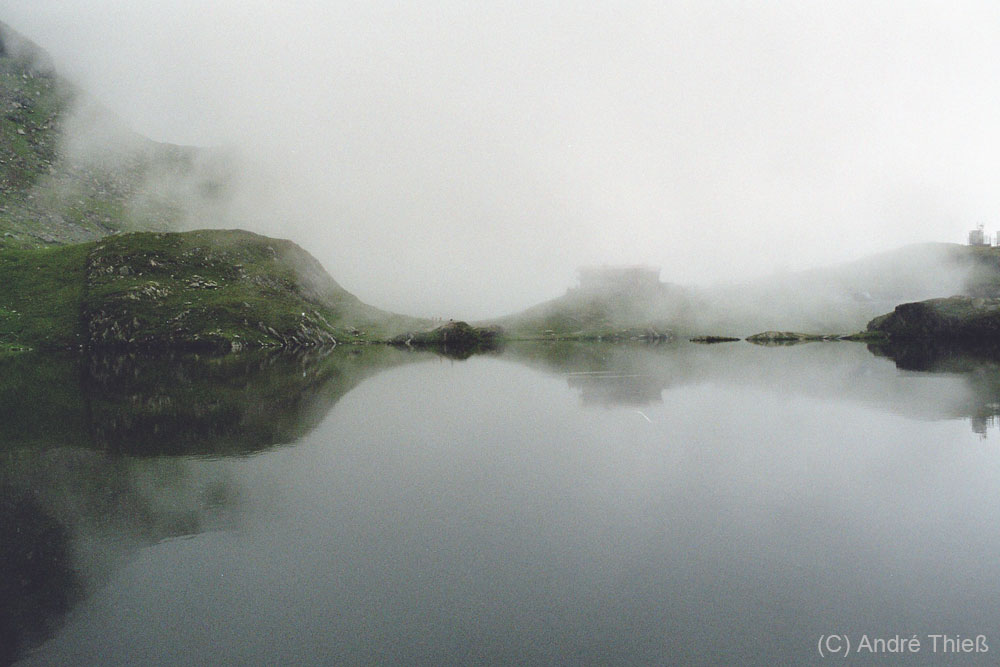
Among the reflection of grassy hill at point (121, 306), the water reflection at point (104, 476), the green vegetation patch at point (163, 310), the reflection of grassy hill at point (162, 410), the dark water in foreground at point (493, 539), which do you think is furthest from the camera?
the green vegetation patch at point (163, 310)

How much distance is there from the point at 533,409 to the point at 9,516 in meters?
35.2

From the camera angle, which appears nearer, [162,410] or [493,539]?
[493,539]

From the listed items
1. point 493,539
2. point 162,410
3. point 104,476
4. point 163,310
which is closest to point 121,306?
point 163,310

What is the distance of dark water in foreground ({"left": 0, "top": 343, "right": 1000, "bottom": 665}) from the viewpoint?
1191 centimetres

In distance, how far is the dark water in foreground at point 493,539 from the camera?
11.9 meters

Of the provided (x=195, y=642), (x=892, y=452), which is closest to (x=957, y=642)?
(x=195, y=642)

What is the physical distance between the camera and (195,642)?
11766mm

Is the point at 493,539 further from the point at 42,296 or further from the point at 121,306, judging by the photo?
the point at 42,296

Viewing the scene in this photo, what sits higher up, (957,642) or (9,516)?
(9,516)

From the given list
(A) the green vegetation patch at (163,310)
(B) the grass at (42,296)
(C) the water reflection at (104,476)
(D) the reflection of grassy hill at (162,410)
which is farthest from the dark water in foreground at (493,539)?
(A) the green vegetation patch at (163,310)

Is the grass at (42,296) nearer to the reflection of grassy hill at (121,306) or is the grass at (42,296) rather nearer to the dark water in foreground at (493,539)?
the reflection of grassy hill at (121,306)

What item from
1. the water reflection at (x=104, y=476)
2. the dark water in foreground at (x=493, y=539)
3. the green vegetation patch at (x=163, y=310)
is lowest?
the dark water in foreground at (x=493, y=539)

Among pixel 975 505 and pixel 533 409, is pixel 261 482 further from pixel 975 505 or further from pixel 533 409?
pixel 975 505

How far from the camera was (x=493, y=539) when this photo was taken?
56.5ft
